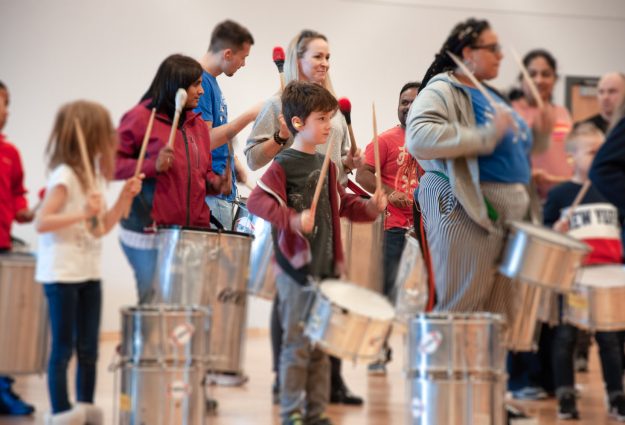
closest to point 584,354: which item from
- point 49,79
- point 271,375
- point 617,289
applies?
point 271,375

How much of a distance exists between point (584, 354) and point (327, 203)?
11.7 ft

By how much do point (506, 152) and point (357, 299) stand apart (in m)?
0.70

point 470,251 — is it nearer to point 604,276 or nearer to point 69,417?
point 604,276

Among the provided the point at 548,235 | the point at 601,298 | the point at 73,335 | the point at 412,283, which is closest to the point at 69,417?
the point at 73,335

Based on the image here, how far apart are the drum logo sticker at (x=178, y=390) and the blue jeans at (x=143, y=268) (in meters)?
0.43

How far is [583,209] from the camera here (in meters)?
3.37

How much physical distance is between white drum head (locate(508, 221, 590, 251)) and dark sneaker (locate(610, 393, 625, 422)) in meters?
1.87

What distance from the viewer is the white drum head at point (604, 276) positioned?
12.5ft

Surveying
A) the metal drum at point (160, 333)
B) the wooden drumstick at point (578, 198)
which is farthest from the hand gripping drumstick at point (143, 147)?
the wooden drumstick at point (578, 198)

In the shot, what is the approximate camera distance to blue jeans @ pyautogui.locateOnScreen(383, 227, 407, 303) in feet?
11.5

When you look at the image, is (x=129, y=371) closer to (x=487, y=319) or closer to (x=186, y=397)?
(x=186, y=397)

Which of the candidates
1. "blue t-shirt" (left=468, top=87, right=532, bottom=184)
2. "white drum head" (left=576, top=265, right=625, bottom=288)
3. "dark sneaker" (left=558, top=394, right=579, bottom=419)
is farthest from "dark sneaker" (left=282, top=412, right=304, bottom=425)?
"dark sneaker" (left=558, top=394, right=579, bottom=419)

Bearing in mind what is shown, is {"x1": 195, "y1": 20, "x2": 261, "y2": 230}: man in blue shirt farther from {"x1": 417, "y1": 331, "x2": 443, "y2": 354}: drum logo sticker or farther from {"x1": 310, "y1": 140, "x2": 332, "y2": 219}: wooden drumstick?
{"x1": 417, "y1": 331, "x2": 443, "y2": 354}: drum logo sticker

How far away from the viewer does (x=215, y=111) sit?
4.27m
